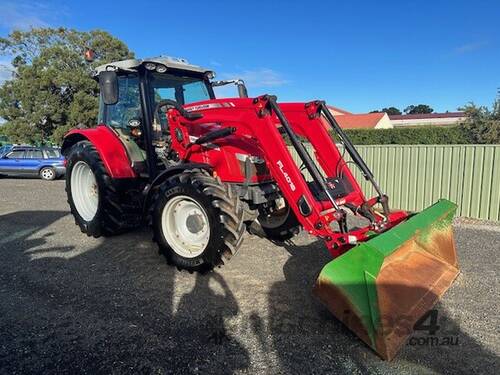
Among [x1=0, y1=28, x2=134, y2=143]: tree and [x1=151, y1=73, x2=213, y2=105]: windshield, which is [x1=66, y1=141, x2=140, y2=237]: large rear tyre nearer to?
[x1=151, y1=73, x2=213, y2=105]: windshield

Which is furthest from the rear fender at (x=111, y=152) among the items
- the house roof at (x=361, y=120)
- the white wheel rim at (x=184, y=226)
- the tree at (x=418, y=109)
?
the tree at (x=418, y=109)

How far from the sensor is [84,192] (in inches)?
239

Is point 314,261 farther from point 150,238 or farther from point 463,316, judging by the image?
point 150,238

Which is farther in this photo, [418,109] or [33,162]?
[418,109]

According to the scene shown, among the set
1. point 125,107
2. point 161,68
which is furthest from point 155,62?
point 125,107

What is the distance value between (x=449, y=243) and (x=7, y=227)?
21.7 ft

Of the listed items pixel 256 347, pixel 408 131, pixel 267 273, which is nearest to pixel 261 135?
pixel 267 273

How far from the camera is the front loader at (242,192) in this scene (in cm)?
291

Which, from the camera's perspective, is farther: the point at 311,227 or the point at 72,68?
the point at 72,68

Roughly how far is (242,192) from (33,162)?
47.5ft

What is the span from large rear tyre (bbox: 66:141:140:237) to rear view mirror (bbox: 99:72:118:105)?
103 centimetres

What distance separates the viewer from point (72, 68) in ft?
77.6

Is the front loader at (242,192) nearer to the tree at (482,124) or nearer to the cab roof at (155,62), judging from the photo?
the cab roof at (155,62)

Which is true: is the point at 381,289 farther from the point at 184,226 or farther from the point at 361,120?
the point at 361,120
